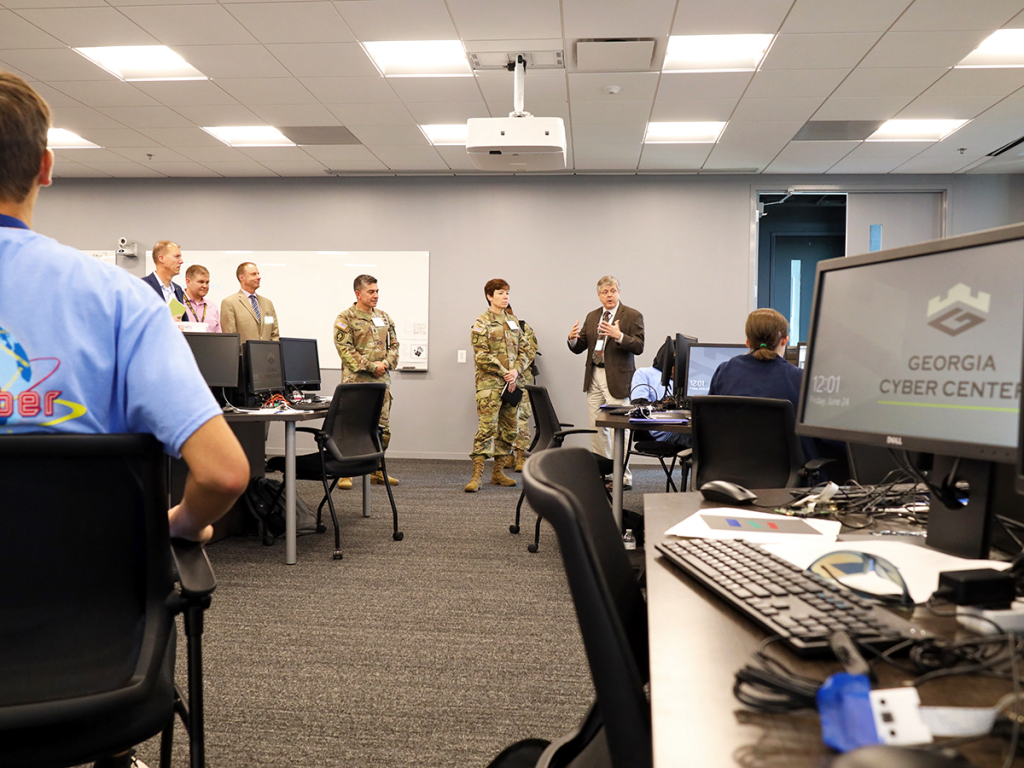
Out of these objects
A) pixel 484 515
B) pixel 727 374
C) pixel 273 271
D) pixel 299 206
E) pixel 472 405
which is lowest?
pixel 484 515

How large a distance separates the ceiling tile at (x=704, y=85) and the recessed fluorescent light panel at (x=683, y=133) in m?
0.65

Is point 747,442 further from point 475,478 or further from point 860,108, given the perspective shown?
point 860,108

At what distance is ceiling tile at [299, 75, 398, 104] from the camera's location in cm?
477

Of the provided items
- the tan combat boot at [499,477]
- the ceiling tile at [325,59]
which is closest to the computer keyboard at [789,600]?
the ceiling tile at [325,59]

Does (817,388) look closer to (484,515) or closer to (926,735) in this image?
(926,735)

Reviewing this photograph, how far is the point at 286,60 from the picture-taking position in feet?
14.6

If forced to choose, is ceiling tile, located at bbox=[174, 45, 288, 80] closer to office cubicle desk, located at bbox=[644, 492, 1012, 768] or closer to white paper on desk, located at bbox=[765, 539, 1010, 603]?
white paper on desk, located at bbox=[765, 539, 1010, 603]

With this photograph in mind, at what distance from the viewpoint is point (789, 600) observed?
755mm

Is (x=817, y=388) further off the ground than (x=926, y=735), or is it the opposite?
(x=817, y=388)

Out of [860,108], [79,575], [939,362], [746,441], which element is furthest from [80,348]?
[860,108]

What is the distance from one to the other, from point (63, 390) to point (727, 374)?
256cm

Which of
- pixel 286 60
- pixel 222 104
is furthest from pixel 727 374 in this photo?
pixel 222 104

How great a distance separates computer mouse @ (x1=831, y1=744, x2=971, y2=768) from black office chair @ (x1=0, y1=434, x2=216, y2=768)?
2.89 ft

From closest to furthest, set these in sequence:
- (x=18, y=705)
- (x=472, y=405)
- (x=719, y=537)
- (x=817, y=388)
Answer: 1. (x=18, y=705)
2. (x=719, y=537)
3. (x=817, y=388)
4. (x=472, y=405)
